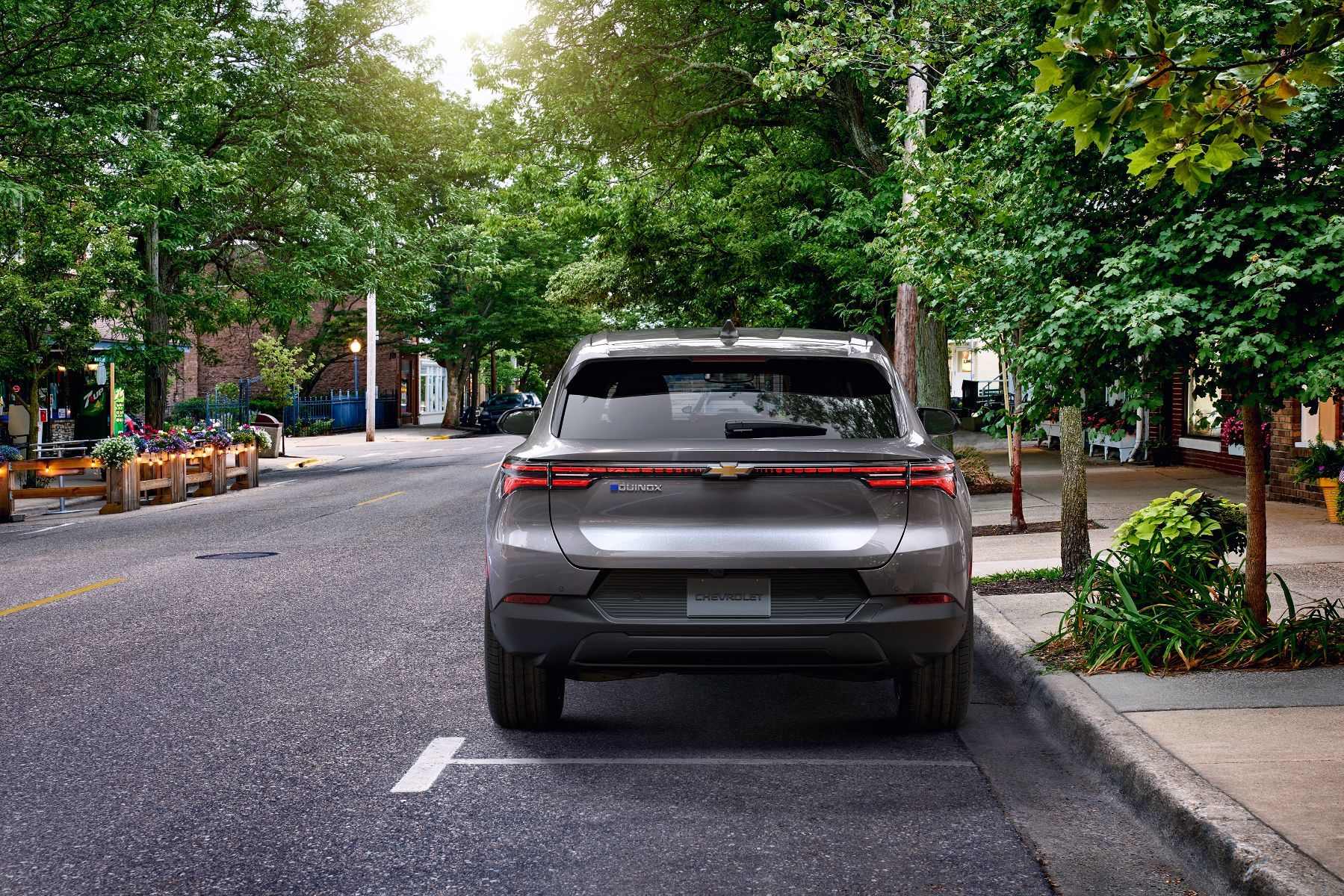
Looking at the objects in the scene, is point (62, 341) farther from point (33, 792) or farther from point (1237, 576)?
point (1237, 576)

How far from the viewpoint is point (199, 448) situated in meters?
21.3

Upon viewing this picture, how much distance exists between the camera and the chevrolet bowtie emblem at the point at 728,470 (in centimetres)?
508

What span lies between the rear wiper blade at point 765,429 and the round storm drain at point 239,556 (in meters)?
8.24

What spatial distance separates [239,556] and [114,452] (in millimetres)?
7150

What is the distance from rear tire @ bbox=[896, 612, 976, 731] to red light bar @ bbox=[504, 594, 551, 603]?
1.67 metres

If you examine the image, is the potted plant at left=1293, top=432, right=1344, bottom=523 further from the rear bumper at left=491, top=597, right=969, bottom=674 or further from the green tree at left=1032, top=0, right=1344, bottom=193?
the green tree at left=1032, top=0, right=1344, bottom=193

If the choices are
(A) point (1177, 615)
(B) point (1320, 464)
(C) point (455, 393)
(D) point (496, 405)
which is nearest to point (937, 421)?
(A) point (1177, 615)

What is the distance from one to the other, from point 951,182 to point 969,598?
399 cm

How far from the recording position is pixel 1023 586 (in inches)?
374

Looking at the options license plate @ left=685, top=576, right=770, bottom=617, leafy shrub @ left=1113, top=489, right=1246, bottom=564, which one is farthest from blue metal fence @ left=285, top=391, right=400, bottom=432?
license plate @ left=685, top=576, right=770, bottom=617

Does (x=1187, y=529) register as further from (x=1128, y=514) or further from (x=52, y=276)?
(x=52, y=276)

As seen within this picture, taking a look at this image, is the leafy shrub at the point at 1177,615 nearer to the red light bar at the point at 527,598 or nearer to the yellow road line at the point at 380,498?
the red light bar at the point at 527,598

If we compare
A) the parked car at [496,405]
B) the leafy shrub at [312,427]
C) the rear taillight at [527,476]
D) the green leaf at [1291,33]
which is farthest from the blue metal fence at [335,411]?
the green leaf at [1291,33]

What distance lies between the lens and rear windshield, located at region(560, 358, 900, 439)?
543 centimetres
